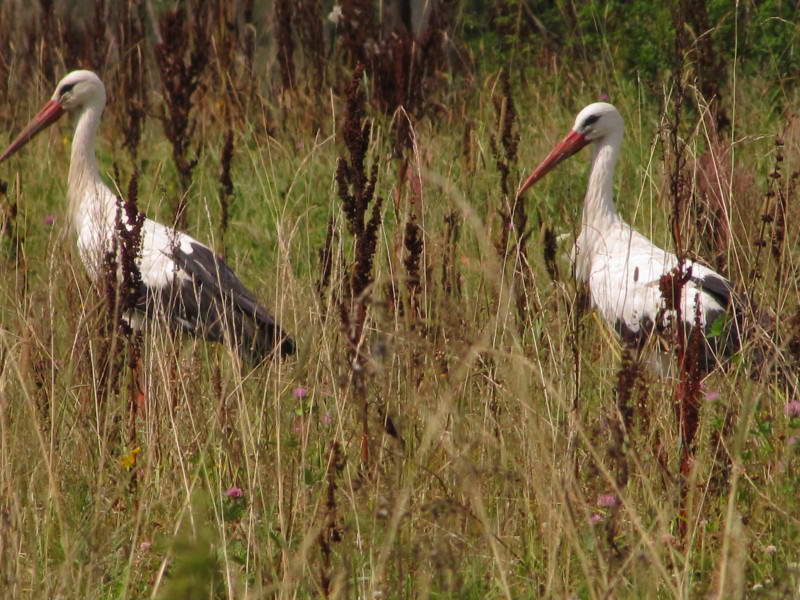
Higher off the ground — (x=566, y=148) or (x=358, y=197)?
(x=566, y=148)

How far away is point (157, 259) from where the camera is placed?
4789 millimetres

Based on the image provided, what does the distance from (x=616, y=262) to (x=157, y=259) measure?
5.72 feet

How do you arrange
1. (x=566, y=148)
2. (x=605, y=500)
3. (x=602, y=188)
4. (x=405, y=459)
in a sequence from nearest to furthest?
(x=605, y=500) → (x=405, y=459) → (x=602, y=188) → (x=566, y=148)

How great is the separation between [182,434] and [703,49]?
298 centimetres

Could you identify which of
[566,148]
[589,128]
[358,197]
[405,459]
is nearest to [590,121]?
[589,128]

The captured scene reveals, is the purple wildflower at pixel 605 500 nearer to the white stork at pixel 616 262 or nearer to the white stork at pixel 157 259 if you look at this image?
the white stork at pixel 616 262

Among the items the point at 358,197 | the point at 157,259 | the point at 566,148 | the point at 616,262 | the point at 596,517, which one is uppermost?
the point at 566,148

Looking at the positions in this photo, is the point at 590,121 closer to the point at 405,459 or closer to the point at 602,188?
the point at 602,188

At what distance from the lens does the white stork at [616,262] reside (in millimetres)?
4004

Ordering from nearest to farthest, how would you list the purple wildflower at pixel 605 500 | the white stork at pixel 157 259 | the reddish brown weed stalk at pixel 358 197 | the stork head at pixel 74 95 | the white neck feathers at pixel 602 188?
the purple wildflower at pixel 605 500, the reddish brown weed stalk at pixel 358 197, the white stork at pixel 157 259, the white neck feathers at pixel 602 188, the stork head at pixel 74 95

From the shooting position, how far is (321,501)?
2596 mm

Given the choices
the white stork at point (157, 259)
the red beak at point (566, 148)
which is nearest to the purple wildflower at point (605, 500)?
the white stork at point (157, 259)

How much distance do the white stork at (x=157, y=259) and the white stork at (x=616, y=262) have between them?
109cm

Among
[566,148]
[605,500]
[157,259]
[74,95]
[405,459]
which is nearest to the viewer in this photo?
[605,500]
